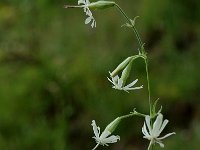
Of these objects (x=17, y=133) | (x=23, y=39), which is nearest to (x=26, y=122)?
(x=17, y=133)

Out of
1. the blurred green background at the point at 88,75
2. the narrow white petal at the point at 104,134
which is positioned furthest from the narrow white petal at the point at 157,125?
the blurred green background at the point at 88,75

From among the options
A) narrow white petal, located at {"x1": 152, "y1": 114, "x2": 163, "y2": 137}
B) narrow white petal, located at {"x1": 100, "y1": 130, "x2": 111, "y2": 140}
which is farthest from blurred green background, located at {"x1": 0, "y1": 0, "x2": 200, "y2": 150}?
narrow white petal, located at {"x1": 152, "y1": 114, "x2": 163, "y2": 137}

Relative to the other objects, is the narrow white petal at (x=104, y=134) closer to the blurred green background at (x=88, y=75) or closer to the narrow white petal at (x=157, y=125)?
the narrow white petal at (x=157, y=125)

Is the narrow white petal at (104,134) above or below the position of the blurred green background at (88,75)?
above

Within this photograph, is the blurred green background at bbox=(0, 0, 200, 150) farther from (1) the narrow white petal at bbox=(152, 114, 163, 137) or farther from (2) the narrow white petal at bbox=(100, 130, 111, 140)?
(1) the narrow white petal at bbox=(152, 114, 163, 137)

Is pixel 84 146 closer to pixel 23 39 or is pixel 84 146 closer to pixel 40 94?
pixel 40 94

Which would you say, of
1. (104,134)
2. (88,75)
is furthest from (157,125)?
(88,75)

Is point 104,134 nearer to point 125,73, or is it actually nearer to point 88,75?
point 125,73

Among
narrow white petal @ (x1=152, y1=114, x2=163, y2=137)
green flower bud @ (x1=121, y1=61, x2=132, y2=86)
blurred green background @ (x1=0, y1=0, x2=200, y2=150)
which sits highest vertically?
green flower bud @ (x1=121, y1=61, x2=132, y2=86)
